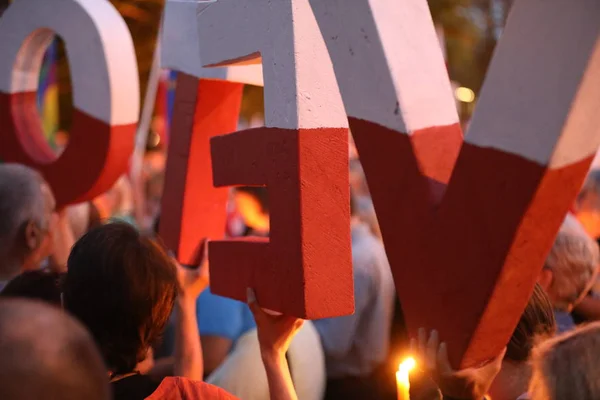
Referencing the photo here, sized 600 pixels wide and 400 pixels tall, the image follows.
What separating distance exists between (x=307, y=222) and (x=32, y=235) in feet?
3.95

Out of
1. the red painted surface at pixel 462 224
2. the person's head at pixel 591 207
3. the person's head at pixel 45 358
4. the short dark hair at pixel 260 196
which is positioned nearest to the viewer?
the person's head at pixel 45 358

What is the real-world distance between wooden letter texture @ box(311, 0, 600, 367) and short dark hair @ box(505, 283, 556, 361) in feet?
1.25

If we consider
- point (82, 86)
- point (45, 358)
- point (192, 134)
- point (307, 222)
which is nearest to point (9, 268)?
point (192, 134)

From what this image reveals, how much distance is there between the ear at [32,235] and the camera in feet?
8.38

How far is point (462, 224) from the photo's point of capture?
1577 millimetres

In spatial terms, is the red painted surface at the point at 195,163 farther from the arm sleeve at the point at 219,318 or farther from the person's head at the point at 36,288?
the person's head at the point at 36,288

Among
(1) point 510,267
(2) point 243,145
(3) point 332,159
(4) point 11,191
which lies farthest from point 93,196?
(1) point 510,267

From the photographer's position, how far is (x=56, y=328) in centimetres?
100

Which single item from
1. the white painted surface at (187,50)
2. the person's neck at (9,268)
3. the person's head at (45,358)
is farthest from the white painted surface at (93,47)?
the person's head at (45,358)

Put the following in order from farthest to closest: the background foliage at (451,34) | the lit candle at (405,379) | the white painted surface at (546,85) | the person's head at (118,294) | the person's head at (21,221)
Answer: the background foliage at (451,34)
the person's head at (21,221)
the lit candle at (405,379)
the person's head at (118,294)
the white painted surface at (546,85)

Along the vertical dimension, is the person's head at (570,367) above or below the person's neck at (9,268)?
above

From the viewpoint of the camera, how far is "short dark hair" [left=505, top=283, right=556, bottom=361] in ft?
6.60

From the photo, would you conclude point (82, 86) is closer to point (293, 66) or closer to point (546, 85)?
point (293, 66)

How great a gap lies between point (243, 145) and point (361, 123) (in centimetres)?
49
